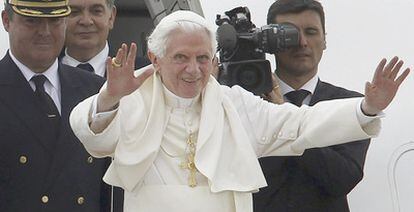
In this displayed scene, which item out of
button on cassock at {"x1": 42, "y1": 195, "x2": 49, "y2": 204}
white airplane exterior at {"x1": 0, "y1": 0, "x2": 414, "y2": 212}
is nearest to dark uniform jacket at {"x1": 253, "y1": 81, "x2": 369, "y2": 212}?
white airplane exterior at {"x1": 0, "y1": 0, "x2": 414, "y2": 212}

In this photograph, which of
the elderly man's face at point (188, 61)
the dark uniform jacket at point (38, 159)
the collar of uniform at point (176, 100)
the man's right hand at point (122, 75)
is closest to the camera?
the man's right hand at point (122, 75)

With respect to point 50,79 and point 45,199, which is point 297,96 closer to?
point 50,79

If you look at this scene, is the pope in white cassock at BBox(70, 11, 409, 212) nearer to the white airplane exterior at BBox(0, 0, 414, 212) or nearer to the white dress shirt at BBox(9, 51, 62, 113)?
the white dress shirt at BBox(9, 51, 62, 113)

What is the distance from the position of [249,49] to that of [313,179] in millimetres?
572

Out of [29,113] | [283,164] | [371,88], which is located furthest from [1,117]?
[371,88]

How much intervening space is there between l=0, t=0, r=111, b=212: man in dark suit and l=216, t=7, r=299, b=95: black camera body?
578mm

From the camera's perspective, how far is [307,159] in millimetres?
3990

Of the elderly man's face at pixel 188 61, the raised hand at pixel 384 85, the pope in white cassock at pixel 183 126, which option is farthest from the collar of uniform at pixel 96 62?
the raised hand at pixel 384 85

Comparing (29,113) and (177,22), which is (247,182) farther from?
(29,113)

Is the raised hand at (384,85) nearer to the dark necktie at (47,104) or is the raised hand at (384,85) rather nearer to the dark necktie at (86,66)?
the dark necktie at (47,104)

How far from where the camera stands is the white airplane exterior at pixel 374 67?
14.8 ft

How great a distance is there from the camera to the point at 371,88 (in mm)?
3486

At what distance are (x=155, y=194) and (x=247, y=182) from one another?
31cm

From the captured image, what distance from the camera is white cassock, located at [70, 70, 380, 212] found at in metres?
3.48
